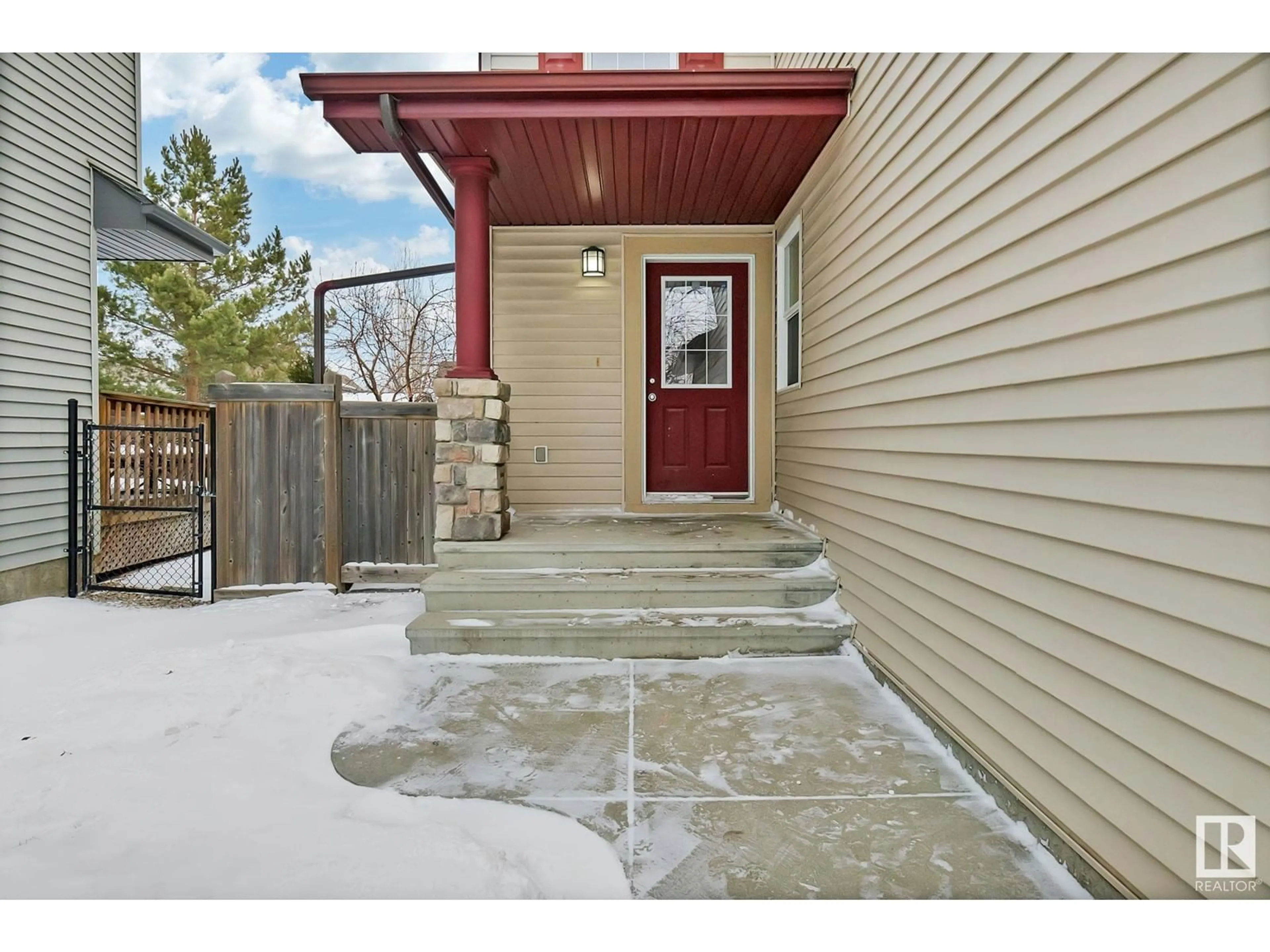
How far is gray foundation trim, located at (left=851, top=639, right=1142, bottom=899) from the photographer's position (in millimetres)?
1436

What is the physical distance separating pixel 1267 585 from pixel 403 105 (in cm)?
386

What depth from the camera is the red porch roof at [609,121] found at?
319 centimetres

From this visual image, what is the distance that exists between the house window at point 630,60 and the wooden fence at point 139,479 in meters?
4.22

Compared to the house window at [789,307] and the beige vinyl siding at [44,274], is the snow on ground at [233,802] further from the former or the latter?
the house window at [789,307]

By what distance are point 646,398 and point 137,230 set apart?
183 inches

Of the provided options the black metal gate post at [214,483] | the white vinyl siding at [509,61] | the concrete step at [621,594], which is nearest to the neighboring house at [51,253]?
the black metal gate post at [214,483]

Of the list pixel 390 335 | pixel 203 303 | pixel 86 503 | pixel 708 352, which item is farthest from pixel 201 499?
pixel 203 303

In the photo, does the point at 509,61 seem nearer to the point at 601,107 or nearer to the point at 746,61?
the point at 746,61

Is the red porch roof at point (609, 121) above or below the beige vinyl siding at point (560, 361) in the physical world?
above

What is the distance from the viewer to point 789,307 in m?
4.61

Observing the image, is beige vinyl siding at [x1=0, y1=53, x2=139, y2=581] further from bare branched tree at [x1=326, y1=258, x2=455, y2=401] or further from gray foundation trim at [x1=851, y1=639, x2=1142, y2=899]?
bare branched tree at [x1=326, y1=258, x2=455, y2=401]

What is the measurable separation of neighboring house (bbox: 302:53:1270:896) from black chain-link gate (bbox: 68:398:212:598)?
2.44 metres

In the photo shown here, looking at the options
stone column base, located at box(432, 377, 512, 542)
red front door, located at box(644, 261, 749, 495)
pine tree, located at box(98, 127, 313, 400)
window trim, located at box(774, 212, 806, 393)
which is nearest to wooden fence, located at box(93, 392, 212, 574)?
stone column base, located at box(432, 377, 512, 542)
